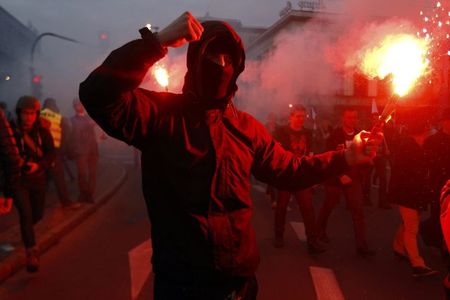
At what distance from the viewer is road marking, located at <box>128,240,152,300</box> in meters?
4.90

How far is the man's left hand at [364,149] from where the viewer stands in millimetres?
2615

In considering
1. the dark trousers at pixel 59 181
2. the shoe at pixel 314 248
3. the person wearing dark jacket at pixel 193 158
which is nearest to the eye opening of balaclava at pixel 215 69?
the person wearing dark jacket at pixel 193 158

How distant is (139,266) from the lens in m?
5.55

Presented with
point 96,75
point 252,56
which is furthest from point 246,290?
point 252,56

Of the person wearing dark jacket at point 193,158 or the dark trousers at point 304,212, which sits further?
the dark trousers at point 304,212

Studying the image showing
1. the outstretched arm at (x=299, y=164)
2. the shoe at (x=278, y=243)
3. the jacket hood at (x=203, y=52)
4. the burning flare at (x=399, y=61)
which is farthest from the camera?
the shoe at (x=278, y=243)

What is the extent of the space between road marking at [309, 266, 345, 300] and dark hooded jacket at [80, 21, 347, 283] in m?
2.72

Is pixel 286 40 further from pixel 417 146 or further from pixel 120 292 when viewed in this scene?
pixel 120 292

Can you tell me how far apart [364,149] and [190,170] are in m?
1.10

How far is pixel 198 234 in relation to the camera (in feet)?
6.86

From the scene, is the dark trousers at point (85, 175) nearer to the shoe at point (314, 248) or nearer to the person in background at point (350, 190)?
the person in background at point (350, 190)

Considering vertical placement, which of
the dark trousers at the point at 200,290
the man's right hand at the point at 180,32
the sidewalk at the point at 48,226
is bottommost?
the sidewalk at the point at 48,226

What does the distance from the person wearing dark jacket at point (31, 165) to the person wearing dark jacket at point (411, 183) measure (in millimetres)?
4302

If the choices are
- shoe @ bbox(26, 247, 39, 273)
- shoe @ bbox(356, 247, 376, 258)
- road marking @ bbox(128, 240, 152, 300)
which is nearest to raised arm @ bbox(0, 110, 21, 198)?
shoe @ bbox(26, 247, 39, 273)
